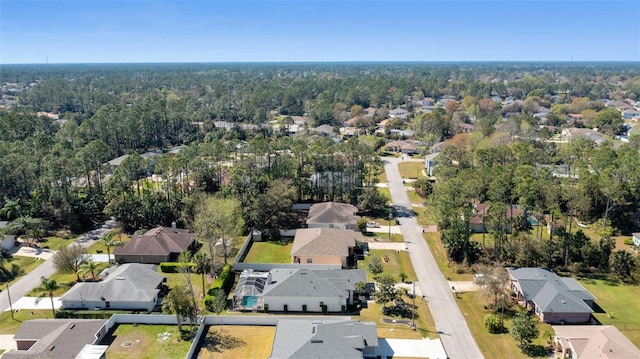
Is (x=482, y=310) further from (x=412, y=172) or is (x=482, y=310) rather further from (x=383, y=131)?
(x=383, y=131)

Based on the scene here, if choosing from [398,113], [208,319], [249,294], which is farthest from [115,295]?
[398,113]

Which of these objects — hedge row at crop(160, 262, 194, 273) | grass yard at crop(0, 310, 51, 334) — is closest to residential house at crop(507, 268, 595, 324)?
hedge row at crop(160, 262, 194, 273)

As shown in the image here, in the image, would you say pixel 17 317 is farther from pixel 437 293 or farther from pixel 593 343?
pixel 593 343

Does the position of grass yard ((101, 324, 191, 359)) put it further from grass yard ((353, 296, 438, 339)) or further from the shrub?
the shrub

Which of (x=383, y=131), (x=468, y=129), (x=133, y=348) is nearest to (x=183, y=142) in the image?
(x=383, y=131)

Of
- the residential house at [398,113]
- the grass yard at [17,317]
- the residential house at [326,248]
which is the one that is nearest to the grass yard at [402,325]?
the residential house at [326,248]

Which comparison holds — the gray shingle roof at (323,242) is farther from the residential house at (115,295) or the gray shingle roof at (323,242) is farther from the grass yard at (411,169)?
the grass yard at (411,169)

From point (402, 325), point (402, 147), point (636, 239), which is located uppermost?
point (402, 147)
